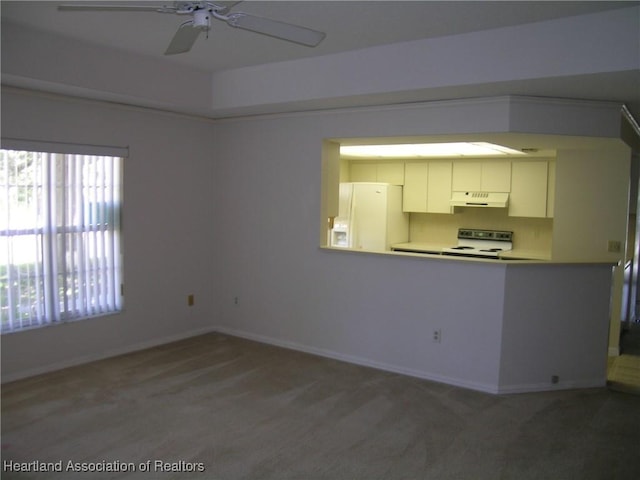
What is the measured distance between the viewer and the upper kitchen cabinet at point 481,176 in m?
6.47

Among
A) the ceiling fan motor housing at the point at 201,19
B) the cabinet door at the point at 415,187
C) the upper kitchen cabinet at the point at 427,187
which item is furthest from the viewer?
the cabinet door at the point at 415,187

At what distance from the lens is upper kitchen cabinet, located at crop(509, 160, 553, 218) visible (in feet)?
20.5

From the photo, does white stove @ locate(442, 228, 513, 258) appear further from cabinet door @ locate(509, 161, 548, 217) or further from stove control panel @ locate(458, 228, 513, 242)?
cabinet door @ locate(509, 161, 548, 217)

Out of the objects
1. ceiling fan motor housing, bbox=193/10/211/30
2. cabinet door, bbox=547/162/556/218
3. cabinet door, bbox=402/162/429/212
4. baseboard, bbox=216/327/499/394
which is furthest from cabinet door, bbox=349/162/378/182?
ceiling fan motor housing, bbox=193/10/211/30

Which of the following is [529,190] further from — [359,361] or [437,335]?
[359,361]

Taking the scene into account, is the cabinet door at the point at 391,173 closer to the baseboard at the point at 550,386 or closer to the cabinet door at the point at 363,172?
the cabinet door at the point at 363,172

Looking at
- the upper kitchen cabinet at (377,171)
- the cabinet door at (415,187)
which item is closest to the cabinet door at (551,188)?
the cabinet door at (415,187)

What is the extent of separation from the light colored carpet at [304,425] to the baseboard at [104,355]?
0.08 meters

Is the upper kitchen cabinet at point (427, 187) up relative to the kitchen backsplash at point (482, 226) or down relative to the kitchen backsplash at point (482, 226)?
up

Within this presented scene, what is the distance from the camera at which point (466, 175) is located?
6703 mm

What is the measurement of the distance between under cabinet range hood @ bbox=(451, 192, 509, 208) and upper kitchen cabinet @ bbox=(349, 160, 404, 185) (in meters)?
0.81

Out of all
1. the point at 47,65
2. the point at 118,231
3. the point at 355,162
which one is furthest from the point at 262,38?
the point at 355,162

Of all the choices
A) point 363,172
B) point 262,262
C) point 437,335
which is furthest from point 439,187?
point 437,335

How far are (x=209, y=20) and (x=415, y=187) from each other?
16.0 ft
